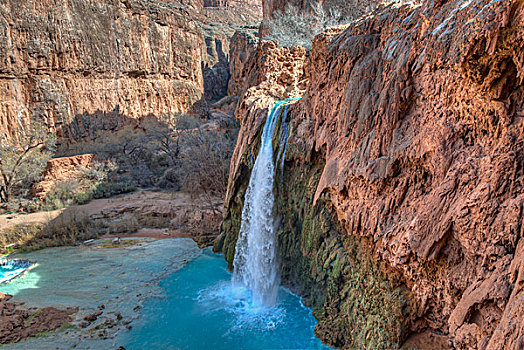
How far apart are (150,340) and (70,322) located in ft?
7.36

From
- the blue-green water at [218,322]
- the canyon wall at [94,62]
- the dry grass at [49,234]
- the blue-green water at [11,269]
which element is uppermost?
the canyon wall at [94,62]

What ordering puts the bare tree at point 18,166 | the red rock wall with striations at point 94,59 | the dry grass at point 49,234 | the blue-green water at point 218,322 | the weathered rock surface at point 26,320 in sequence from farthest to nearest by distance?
the red rock wall with striations at point 94,59 < the bare tree at point 18,166 < the dry grass at point 49,234 < the weathered rock surface at point 26,320 < the blue-green water at point 218,322

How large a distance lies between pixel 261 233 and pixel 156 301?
10.6 feet

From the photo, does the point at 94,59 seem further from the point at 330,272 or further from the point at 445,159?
the point at 445,159

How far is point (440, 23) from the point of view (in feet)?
12.0

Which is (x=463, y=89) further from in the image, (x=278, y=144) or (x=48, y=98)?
(x=48, y=98)

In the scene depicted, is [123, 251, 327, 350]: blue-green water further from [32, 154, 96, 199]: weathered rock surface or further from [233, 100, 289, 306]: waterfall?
[32, 154, 96, 199]: weathered rock surface

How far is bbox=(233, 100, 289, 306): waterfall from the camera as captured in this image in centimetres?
831

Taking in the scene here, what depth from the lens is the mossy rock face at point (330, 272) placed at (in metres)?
4.45

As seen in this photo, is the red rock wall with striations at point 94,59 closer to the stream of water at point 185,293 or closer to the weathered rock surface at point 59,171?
the weathered rock surface at point 59,171

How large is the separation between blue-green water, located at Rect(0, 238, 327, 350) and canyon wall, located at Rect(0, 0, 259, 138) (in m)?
17.9

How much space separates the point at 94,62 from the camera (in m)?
28.2

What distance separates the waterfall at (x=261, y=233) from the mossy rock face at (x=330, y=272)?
234 mm

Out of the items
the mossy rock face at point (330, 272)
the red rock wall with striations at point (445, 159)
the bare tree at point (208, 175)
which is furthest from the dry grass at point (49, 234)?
the red rock wall with striations at point (445, 159)
